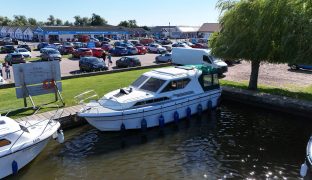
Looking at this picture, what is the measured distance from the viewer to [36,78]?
16953 millimetres

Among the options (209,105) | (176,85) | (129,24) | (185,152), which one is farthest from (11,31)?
(185,152)

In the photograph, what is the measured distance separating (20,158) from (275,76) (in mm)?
22797

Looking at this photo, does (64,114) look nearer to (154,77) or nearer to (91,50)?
Result: (154,77)

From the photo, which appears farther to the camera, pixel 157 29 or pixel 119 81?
pixel 157 29

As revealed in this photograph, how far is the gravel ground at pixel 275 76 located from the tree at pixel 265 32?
280cm

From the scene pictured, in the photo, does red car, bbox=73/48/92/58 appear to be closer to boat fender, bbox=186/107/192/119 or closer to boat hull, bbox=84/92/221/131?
boat hull, bbox=84/92/221/131

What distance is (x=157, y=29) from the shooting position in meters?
132

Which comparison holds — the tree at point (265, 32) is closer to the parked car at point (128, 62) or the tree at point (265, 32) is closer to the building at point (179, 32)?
the parked car at point (128, 62)

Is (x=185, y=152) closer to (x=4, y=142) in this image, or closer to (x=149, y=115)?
(x=149, y=115)

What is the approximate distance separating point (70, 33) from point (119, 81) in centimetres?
6856

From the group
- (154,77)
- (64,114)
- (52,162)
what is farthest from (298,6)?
(52,162)

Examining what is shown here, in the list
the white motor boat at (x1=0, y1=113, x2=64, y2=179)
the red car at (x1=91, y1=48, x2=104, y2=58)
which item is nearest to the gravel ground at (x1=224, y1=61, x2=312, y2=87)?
the white motor boat at (x1=0, y1=113, x2=64, y2=179)

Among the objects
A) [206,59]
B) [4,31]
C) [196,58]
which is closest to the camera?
[206,59]

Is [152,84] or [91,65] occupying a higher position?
[152,84]
